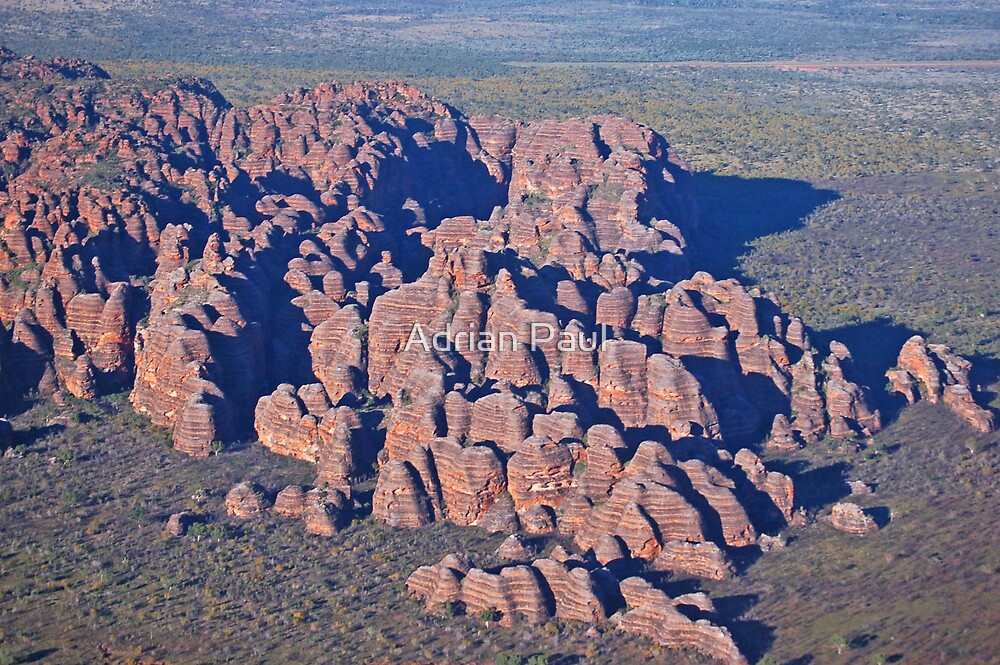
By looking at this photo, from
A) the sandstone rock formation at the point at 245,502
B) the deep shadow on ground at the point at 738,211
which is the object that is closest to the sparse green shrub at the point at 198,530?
the sandstone rock formation at the point at 245,502

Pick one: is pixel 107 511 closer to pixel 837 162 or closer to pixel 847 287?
pixel 847 287

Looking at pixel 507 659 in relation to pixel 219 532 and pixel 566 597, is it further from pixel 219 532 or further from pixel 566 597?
pixel 219 532

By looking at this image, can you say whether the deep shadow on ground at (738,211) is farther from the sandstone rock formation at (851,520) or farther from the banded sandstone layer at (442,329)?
the sandstone rock formation at (851,520)

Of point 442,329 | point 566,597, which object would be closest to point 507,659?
point 566,597

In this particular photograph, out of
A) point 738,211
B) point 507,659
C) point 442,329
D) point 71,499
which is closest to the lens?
point 507,659

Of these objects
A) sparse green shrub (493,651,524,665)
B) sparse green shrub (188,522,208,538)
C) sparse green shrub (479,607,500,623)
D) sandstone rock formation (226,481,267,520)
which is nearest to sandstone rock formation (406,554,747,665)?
sparse green shrub (479,607,500,623)

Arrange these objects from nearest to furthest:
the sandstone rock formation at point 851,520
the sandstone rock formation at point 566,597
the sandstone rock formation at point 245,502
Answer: the sandstone rock formation at point 566,597 < the sandstone rock formation at point 851,520 < the sandstone rock formation at point 245,502

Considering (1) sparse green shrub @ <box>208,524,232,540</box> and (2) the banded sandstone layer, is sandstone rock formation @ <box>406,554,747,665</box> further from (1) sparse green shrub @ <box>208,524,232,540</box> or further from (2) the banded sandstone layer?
(1) sparse green shrub @ <box>208,524,232,540</box>

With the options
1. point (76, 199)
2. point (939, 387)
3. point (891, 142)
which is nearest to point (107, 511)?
point (76, 199)
